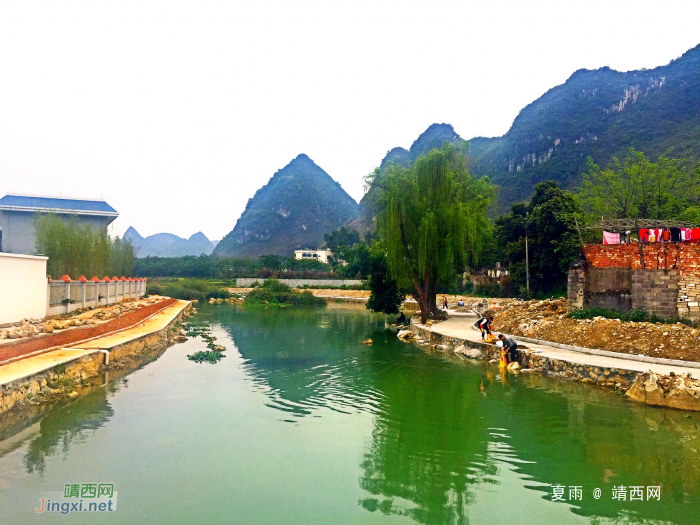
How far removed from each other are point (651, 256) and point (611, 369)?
4714 mm

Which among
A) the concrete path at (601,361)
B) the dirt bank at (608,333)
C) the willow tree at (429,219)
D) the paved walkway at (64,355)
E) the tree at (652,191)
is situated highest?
the tree at (652,191)

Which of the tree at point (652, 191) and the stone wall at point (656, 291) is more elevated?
the tree at point (652, 191)

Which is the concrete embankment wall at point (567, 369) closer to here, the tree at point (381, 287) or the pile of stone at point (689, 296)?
the pile of stone at point (689, 296)

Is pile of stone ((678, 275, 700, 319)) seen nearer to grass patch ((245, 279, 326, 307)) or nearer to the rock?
the rock

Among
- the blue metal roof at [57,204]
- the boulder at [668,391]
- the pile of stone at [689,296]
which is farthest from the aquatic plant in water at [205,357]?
the blue metal roof at [57,204]

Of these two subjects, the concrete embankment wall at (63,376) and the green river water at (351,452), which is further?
the concrete embankment wall at (63,376)

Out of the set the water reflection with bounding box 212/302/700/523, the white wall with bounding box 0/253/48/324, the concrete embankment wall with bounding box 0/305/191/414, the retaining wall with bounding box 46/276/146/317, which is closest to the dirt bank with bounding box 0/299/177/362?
the concrete embankment wall with bounding box 0/305/191/414

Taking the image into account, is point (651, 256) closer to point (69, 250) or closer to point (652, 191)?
point (652, 191)

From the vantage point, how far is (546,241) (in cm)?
3206

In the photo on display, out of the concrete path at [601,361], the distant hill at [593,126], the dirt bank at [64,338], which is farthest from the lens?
the distant hill at [593,126]

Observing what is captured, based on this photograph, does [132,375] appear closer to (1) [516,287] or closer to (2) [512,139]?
(1) [516,287]

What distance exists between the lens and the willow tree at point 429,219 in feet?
67.3

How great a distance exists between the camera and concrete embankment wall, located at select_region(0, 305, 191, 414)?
860 centimetres

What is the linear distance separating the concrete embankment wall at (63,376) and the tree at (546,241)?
25935mm
